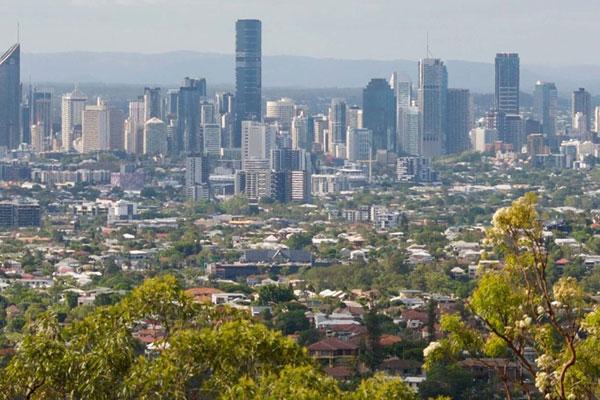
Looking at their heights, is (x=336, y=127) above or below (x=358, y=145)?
above

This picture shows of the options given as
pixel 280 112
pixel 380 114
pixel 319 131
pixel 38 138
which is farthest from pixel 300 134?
pixel 38 138

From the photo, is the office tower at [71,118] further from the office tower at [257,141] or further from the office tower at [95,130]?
the office tower at [257,141]

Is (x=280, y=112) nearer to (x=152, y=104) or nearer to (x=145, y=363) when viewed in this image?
(x=152, y=104)

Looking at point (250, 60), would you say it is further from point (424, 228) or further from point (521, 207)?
point (521, 207)

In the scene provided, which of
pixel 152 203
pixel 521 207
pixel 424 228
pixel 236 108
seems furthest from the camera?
pixel 236 108

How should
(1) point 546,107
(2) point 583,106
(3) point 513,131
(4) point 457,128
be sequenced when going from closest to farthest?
(3) point 513,131
(4) point 457,128
(1) point 546,107
(2) point 583,106

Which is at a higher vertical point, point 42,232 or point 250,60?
point 250,60

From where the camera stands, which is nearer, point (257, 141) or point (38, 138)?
point (257, 141)

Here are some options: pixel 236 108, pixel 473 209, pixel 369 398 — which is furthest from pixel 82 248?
pixel 236 108
